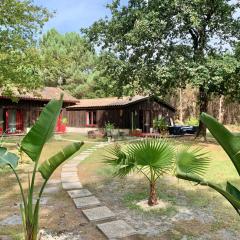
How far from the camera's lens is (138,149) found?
6016 millimetres

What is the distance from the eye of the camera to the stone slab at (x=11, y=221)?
602 centimetres

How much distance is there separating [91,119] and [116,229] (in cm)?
2603

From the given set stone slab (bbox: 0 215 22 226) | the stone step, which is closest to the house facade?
the stone step

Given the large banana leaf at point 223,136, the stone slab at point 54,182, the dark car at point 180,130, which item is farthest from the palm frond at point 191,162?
the dark car at point 180,130

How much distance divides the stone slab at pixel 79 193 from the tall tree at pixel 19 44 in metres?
7.87

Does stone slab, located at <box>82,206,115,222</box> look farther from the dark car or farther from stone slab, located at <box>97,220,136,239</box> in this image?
the dark car

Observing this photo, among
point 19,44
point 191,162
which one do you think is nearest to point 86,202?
point 191,162

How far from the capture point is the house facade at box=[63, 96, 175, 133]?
28.3 metres

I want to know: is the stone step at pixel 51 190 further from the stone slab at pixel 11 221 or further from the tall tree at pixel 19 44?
the tall tree at pixel 19 44

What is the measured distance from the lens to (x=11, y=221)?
6156mm

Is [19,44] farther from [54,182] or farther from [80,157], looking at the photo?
[54,182]

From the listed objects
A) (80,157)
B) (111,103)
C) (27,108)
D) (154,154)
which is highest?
(111,103)

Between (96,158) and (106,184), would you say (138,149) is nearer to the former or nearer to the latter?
(106,184)

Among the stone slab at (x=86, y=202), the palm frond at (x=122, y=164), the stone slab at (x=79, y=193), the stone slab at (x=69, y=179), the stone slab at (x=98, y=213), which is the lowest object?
the stone slab at (x=98, y=213)
